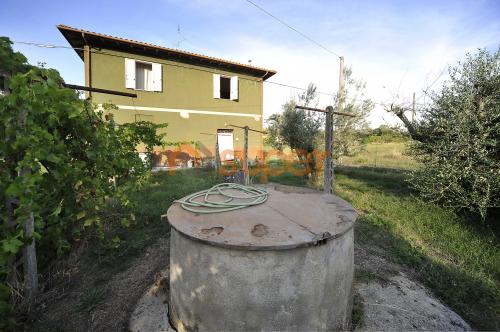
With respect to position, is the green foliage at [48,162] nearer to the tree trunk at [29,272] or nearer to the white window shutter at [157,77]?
the tree trunk at [29,272]

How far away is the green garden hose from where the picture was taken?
2477mm

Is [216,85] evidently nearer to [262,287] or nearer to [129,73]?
[129,73]

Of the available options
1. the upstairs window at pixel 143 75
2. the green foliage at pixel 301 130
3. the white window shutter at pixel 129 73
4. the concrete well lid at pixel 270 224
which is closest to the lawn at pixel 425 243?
the concrete well lid at pixel 270 224

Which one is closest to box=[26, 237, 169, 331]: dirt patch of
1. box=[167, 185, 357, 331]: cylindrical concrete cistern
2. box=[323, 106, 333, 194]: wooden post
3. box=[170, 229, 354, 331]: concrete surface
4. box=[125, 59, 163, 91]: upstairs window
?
box=[167, 185, 357, 331]: cylindrical concrete cistern

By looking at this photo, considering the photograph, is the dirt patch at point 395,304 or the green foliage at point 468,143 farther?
the green foliage at point 468,143

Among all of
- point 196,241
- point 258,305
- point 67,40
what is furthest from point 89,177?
point 67,40

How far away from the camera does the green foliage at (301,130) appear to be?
1019 cm

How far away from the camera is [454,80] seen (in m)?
5.60

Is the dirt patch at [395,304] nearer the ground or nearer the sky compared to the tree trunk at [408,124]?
nearer the ground

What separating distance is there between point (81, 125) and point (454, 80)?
7.06 metres

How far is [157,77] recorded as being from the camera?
37.7 ft

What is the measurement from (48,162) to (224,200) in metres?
1.85

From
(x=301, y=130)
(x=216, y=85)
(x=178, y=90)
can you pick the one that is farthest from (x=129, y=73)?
(x=301, y=130)

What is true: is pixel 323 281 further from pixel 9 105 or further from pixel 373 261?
pixel 9 105
